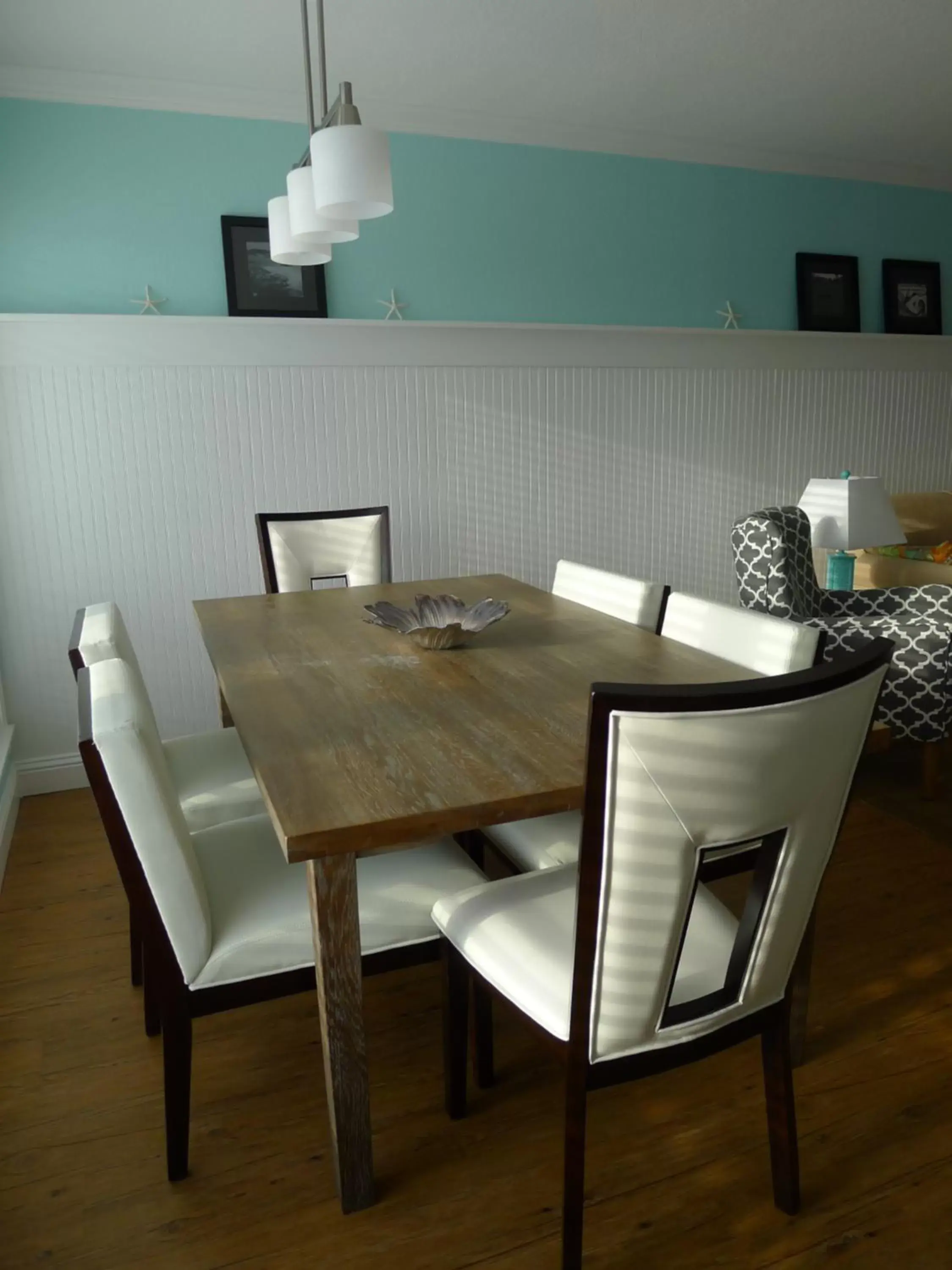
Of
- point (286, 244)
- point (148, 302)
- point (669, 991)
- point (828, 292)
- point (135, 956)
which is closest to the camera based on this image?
point (669, 991)

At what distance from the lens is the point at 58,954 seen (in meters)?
2.30

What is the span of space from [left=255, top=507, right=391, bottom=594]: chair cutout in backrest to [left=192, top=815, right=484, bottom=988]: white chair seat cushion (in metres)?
1.50

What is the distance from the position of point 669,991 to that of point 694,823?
0.27 meters

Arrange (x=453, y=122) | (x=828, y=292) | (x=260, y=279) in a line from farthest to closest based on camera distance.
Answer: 1. (x=828, y=292)
2. (x=453, y=122)
3. (x=260, y=279)

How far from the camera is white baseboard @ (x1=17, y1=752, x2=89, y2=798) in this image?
11.2ft

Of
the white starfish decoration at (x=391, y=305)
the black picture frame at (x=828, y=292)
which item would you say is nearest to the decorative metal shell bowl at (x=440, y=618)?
the white starfish decoration at (x=391, y=305)

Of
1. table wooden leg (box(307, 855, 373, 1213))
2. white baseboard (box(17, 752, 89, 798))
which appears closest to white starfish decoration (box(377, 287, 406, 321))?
white baseboard (box(17, 752, 89, 798))

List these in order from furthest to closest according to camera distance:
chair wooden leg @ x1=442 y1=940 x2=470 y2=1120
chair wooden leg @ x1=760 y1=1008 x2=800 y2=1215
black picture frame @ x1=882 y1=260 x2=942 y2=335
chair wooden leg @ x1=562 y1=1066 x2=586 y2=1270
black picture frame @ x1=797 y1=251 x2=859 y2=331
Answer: black picture frame @ x1=882 y1=260 x2=942 y2=335, black picture frame @ x1=797 y1=251 x2=859 y2=331, chair wooden leg @ x1=442 y1=940 x2=470 y2=1120, chair wooden leg @ x1=760 y1=1008 x2=800 y2=1215, chair wooden leg @ x1=562 y1=1066 x2=586 y2=1270

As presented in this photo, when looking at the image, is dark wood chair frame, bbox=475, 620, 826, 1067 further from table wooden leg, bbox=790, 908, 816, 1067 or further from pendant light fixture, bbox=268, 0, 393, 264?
pendant light fixture, bbox=268, 0, 393, 264

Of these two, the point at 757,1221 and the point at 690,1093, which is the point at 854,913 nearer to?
the point at 690,1093

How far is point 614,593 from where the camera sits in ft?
8.38

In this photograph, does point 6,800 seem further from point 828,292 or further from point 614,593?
point 828,292

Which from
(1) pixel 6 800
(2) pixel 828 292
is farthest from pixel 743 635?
(2) pixel 828 292

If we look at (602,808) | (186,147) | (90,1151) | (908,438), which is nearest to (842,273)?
(908,438)
